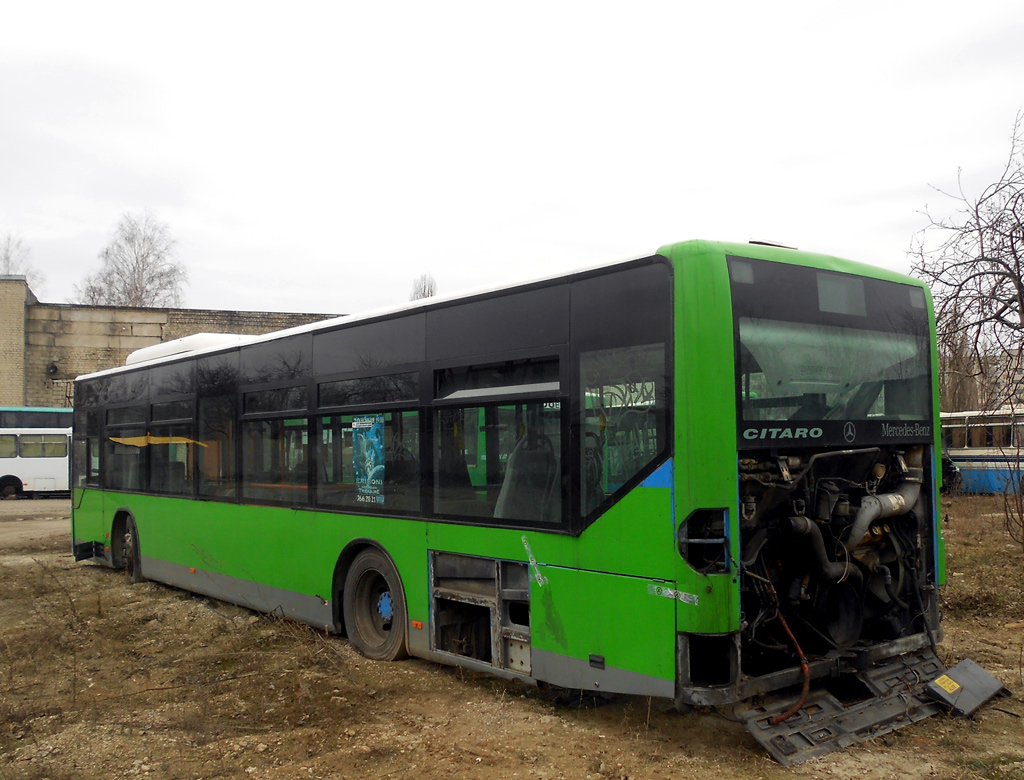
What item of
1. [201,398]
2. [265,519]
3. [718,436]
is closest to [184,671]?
[265,519]

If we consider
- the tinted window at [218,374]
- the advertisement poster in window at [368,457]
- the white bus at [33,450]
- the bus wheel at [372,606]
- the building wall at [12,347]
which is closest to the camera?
the bus wheel at [372,606]

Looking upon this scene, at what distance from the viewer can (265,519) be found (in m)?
8.80

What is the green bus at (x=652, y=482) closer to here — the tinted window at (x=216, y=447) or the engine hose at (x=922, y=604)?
the engine hose at (x=922, y=604)

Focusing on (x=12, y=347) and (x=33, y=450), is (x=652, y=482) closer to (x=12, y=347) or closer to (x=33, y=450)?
(x=33, y=450)

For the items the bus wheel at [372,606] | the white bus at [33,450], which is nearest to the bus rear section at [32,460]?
the white bus at [33,450]

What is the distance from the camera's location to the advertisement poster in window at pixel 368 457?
7262 millimetres

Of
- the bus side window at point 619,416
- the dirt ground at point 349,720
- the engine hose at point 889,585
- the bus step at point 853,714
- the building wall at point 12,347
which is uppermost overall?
the building wall at point 12,347

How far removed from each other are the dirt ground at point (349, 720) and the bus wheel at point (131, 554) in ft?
8.88

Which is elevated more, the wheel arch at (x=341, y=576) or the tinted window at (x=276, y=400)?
the tinted window at (x=276, y=400)

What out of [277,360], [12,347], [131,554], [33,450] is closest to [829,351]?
[277,360]

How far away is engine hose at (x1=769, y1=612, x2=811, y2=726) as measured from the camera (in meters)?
4.94

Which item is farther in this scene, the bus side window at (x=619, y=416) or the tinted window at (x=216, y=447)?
the tinted window at (x=216, y=447)

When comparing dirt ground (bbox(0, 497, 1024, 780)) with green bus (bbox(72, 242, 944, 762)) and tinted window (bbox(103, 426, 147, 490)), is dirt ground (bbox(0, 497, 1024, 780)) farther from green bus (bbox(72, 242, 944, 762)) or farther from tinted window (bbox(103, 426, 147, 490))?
tinted window (bbox(103, 426, 147, 490))

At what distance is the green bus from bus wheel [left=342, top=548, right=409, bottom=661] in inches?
1.0
